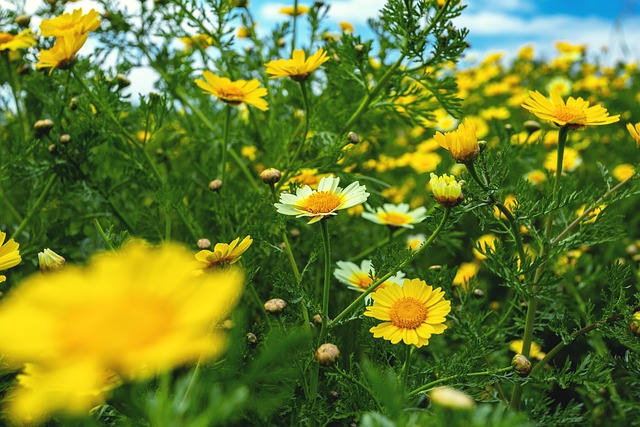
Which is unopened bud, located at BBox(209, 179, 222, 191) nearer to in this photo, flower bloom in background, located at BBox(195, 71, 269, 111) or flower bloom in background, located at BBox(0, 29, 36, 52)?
flower bloom in background, located at BBox(195, 71, 269, 111)

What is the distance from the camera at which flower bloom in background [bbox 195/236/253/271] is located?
0.88 metres

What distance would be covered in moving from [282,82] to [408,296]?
3.44 feet

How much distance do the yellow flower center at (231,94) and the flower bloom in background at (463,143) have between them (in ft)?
1.76

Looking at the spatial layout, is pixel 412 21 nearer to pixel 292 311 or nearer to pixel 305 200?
pixel 305 200

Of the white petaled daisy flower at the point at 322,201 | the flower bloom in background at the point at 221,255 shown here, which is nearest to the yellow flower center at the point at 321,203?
the white petaled daisy flower at the point at 322,201

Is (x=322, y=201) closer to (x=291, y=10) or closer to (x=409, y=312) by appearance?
(x=409, y=312)

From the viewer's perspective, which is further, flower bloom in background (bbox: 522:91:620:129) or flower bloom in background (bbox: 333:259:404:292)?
flower bloom in background (bbox: 333:259:404:292)

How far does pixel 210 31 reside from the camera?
5.11ft

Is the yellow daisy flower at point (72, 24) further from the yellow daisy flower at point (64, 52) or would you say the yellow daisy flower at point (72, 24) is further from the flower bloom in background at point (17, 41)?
the flower bloom in background at point (17, 41)

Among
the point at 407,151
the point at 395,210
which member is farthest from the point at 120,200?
the point at 407,151

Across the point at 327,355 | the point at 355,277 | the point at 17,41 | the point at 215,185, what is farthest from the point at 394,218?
the point at 17,41

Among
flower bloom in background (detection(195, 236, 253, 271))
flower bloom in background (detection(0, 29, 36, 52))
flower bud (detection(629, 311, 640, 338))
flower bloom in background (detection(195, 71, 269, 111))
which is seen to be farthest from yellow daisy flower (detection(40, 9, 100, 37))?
flower bud (detection(629, 311, 640, 338))

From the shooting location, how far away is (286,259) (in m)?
1.29

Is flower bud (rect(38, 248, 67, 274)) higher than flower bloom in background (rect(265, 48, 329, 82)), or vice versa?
flower bloom in background (rect(265, 48, 329, 82))
